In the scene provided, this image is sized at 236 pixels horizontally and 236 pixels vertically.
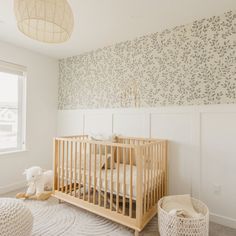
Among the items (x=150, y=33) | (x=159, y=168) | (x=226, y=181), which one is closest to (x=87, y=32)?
(x=150, y=33)

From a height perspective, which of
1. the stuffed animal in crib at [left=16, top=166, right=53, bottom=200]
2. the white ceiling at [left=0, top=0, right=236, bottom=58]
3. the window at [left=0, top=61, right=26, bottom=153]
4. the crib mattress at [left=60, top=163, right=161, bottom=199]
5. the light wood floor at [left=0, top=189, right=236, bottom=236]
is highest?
the white ceiling at [left=0, top=0, right=236, bottom=58]

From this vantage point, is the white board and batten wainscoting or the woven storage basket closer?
the woven storage basket

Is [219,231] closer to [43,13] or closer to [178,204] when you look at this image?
[178,204]

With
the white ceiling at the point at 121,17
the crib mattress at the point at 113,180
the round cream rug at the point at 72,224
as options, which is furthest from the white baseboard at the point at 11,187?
the white ceiling at the point at 121,17

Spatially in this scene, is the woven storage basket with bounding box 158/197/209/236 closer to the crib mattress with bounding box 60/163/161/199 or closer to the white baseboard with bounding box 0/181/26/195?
the crib mattress with bounding box 60/163/161/199

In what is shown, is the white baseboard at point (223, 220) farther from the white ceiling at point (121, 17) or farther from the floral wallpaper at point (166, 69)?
the white ceiling at point (121, 17)

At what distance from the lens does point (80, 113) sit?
11.6ft

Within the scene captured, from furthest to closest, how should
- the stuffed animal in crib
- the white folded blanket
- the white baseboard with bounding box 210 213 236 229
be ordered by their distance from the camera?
1. the stuffed animal in crib
2. the white baseboard with bounding box 210 213 236 229
3. the white folded blanket

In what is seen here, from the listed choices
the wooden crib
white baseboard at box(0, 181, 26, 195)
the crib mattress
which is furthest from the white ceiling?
white baseboard at box(0, 181, 26, 195)

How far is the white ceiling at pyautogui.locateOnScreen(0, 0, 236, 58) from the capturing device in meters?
2.03

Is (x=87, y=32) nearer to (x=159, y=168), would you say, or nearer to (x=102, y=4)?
(x=102, y=4)

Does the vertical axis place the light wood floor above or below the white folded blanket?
below

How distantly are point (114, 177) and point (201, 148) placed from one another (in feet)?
3.66

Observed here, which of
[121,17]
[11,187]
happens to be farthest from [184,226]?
[11,187]
